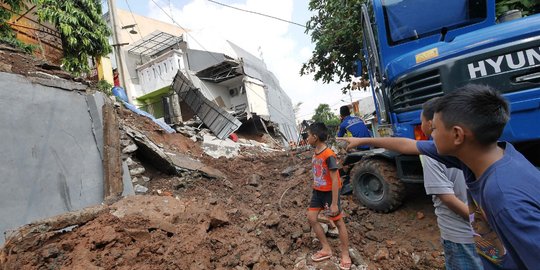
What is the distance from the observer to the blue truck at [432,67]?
273 cm

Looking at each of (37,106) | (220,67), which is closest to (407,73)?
(37,106)

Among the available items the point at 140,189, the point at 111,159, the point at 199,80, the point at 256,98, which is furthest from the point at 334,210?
the point at 256,98

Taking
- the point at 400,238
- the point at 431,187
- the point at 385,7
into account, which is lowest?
the point at 400,238

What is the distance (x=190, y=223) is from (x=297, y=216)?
1.48m

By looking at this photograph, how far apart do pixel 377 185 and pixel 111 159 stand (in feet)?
13.8

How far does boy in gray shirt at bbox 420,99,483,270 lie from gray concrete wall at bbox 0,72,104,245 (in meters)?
4.39

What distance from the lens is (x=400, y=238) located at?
368 cm

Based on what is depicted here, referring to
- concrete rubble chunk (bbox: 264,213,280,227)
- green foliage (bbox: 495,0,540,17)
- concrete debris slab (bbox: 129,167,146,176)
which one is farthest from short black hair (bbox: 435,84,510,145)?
concrete debris slab (bbox: 129,167,146,176)

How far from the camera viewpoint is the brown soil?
3.01 metres

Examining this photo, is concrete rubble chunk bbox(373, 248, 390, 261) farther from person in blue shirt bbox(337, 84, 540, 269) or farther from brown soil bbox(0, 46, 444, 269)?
person in blue shirt bbox(337, 84, 540, 269)

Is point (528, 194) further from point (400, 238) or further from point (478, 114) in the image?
point (400, 238)

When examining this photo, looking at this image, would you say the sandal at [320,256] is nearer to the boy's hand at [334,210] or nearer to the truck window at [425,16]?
the boy's hand at [334,210]

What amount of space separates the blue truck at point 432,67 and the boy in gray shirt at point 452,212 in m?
1.31

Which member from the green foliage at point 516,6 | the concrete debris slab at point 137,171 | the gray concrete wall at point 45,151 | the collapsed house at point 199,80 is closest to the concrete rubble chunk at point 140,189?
the concrete debris slab at point 137,171
